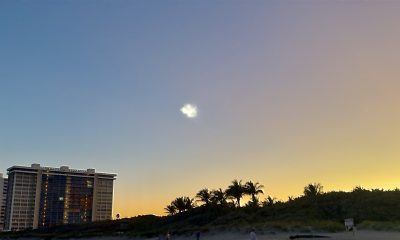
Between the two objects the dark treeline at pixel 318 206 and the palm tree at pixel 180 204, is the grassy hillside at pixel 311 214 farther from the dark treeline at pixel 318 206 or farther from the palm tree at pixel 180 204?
the palm tree at pixel 180 204

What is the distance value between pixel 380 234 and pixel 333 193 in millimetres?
32873

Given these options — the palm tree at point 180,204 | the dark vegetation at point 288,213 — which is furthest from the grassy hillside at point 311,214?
the palm tree at point 180,204

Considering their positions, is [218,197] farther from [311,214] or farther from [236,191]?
[311,214]

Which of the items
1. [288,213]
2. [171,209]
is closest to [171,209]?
[171,209]

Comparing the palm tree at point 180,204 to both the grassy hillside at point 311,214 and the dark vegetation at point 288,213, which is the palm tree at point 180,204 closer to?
the dark vegetation at point 288,213

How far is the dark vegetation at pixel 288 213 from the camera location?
52.0 meters

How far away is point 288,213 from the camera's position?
6638 cm

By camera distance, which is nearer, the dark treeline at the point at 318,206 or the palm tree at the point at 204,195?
the dark treeline at the point at 318,206

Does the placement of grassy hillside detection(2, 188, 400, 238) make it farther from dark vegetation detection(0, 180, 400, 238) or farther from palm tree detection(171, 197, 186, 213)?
palm tree detection(171, 197, 186, 213)

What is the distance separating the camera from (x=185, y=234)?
5903 cm

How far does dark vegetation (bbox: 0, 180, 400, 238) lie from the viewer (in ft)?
171

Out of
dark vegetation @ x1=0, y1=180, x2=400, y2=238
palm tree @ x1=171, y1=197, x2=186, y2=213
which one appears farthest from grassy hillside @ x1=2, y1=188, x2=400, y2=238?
palm tree @ x1=171, y1=197, x2=186, y2=213

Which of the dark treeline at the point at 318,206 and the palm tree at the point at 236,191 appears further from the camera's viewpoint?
the palm tree at the point at 236,191

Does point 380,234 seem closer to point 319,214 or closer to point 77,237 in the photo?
point 319,214
